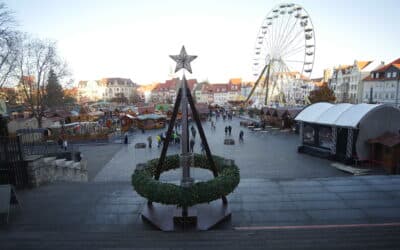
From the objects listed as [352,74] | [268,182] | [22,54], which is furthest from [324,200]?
[352,74]

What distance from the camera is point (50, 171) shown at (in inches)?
399

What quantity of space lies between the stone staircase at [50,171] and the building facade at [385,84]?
51.4 metres

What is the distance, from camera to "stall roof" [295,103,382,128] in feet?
48.6

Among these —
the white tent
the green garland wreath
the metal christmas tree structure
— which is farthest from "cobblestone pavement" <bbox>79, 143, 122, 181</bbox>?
the white tent

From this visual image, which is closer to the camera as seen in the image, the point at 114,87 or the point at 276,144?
the point at 276,144

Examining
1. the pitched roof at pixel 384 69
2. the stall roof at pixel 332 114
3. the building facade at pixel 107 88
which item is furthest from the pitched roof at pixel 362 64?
the building facade at pixel 107 88

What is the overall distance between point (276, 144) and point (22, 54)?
101 feet

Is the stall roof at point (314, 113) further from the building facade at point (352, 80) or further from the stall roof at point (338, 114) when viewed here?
the building facade at point (352, 80)

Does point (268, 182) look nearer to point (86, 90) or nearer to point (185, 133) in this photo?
point (185, 133)

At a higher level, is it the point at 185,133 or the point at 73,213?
the point at 185,133

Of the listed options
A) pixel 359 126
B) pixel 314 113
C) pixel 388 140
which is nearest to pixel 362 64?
pixel 314 113

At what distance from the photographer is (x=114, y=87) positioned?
365 feet

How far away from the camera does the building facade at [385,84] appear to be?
1914 inches

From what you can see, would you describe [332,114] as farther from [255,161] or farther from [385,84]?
[385,84]
